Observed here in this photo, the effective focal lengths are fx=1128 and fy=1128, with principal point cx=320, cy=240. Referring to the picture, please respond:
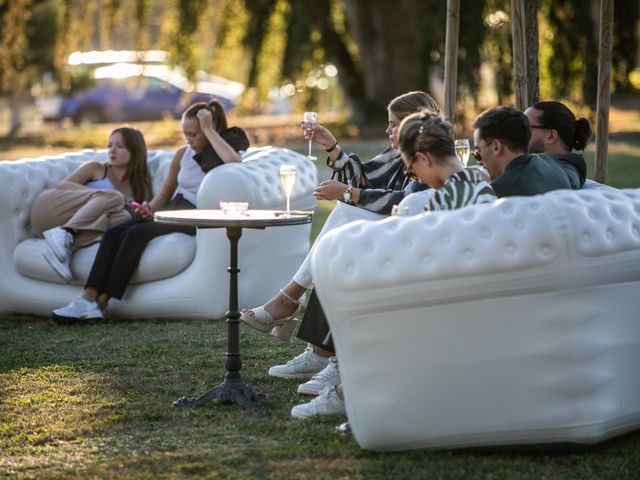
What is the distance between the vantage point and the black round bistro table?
172 inches

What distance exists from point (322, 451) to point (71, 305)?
285 cm

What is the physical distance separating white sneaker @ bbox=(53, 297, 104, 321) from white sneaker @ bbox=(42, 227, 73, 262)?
29 cm

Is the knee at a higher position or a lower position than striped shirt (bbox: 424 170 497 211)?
lower

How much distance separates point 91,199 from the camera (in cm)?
657

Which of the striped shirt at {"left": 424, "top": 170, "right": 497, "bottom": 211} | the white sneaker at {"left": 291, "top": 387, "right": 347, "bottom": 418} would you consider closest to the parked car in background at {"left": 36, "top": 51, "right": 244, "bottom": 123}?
the white sneaker at {"left": 291, "top": 387, "right": 347, "bottom": 418}

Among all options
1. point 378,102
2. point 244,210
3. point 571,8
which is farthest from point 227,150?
point 378,102

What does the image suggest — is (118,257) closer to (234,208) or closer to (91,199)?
(91,199)

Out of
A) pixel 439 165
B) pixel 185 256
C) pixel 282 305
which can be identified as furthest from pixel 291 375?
pixel 185 256

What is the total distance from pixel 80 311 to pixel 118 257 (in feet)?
1.19

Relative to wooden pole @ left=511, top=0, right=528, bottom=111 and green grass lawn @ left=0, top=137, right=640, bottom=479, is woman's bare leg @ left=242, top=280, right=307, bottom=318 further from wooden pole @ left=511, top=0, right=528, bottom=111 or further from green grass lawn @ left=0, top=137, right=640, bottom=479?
wooden pole @ left=511, top=0, right=528, bottom=111

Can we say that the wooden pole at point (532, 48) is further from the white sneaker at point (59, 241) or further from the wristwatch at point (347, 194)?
the white sneaker at point (59, 241)

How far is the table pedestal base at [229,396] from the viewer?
448cm

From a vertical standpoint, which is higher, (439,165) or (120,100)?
(439,165)

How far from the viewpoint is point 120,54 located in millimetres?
25969
